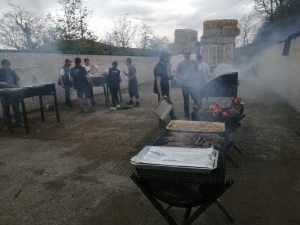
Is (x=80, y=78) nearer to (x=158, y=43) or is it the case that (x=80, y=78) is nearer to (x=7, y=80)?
(x=7, y=80)

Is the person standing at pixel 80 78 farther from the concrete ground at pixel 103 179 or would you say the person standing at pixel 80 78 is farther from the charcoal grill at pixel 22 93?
the concrete ground at pixel 103 179

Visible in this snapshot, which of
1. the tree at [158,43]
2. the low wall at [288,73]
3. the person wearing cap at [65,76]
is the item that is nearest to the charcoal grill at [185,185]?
the low wall at [288,73]

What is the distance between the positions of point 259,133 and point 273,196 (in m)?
2.82

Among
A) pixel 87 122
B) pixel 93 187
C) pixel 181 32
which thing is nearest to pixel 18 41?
pixel 87 122

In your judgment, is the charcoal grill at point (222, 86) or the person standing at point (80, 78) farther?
the person standing at point (80, 78)

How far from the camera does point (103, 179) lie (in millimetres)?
3916

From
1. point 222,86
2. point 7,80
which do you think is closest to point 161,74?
point 222,86

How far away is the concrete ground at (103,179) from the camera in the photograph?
298 centimetres

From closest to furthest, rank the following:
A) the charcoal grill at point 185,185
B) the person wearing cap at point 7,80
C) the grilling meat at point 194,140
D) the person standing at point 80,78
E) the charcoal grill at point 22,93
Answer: the charcoal grill at point 185,185, the grilling meat at point 194,140, the charcoal grill at point 22,93, the person wearing cap at point 7,80, the person standing at point 80,78

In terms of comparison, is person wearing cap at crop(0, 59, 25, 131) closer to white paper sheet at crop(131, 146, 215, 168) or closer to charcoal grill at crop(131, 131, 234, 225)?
white paper sheet at crop(131, 146, 215, 168)

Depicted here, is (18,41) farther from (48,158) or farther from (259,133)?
(259,133)

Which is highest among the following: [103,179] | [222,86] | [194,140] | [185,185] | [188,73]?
[188,73]

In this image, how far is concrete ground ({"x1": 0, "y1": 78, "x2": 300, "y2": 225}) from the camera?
2980 mm

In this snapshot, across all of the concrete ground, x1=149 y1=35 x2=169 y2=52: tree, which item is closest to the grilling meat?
the concrete ground
